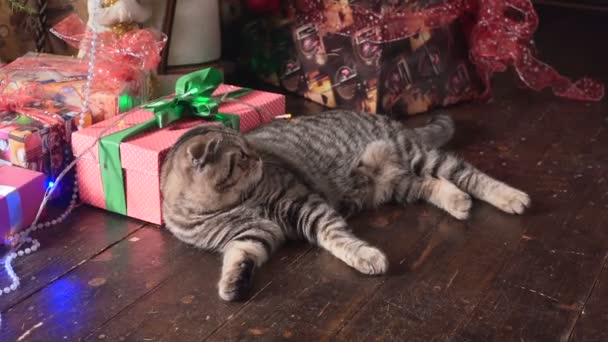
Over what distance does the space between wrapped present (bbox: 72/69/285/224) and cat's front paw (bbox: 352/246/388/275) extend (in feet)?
1.77

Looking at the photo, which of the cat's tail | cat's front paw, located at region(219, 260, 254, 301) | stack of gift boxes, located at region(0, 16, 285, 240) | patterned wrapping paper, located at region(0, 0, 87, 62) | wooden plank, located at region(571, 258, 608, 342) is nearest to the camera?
wooden plank, located at region(571, 258, 608, 342)

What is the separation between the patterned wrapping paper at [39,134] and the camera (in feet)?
5.58

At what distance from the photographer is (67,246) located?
64.7 inches

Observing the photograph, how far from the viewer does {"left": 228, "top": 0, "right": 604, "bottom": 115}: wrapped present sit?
7.55 feet

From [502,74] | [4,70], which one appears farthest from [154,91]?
[502,74]

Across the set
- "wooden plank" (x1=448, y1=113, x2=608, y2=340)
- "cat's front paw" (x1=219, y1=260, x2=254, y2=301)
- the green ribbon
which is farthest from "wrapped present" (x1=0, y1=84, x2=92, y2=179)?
"wooden plank" (x1=448, y1=113, x2=608, y2=340)

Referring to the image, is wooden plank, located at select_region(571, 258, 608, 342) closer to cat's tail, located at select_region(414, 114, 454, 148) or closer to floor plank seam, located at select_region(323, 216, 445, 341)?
floor plank seam, located at select_region(323, 216, 445, 341)

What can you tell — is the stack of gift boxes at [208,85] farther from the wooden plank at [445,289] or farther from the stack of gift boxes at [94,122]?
the wooden plank at [445,289]

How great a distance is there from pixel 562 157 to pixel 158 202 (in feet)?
4.12

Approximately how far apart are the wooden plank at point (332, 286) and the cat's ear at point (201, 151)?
316 millimetres

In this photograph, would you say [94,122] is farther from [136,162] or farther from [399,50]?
[399,50]

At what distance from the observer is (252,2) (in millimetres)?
2592

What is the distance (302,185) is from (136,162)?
0.42m

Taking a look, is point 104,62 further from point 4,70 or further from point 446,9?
point 446,9
